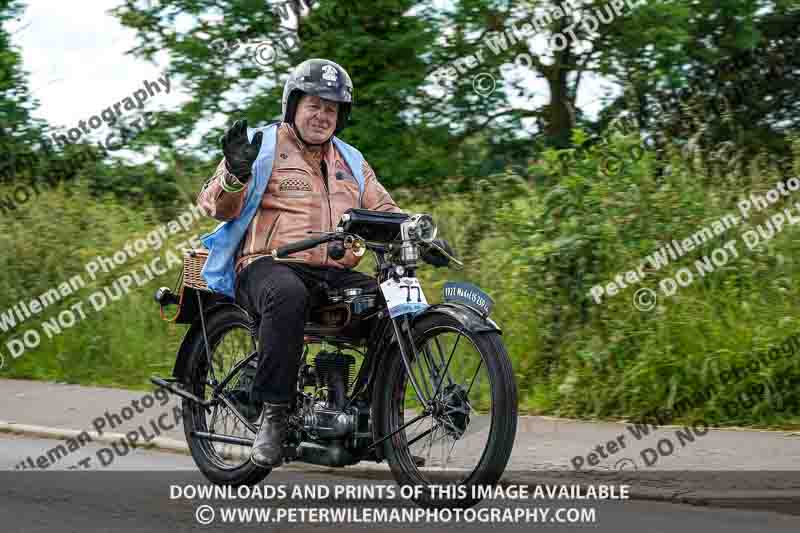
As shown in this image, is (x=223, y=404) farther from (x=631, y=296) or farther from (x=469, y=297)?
(x=631, y=296)

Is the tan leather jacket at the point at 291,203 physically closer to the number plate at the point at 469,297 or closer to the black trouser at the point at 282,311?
the black trouser at the point at 282,311

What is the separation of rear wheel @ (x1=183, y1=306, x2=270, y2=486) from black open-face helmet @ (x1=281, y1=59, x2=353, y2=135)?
121 centimetres

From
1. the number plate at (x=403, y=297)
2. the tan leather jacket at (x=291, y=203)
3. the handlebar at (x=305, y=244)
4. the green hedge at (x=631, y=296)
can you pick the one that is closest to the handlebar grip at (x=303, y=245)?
the handlebar at (x=305, y=244)

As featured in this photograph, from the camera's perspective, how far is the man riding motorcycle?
19.8ft

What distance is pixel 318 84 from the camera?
6.30 m

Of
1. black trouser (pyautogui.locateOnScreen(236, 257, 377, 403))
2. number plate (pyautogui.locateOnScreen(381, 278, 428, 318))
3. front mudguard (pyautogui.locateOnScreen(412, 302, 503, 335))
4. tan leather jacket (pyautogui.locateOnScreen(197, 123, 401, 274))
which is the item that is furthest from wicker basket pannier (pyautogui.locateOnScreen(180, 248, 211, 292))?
front mudguard (pyautogui.locateOnScreen(412, 302, 503, 335))

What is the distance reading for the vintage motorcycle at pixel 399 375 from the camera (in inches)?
221

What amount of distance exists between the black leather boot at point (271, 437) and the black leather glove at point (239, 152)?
1.16 meters

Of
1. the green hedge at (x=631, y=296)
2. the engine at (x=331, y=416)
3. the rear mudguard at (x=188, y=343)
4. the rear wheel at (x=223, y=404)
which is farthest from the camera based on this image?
the green hedge at (x=631, y=296)

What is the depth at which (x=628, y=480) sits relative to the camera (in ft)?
22.9

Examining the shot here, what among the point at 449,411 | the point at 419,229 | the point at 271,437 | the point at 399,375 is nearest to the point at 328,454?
the point at 271,437

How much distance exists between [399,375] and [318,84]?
1.55m

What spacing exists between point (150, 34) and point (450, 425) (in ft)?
48.9

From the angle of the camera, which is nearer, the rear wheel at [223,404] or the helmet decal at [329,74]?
the helmet decal at [329,74]
